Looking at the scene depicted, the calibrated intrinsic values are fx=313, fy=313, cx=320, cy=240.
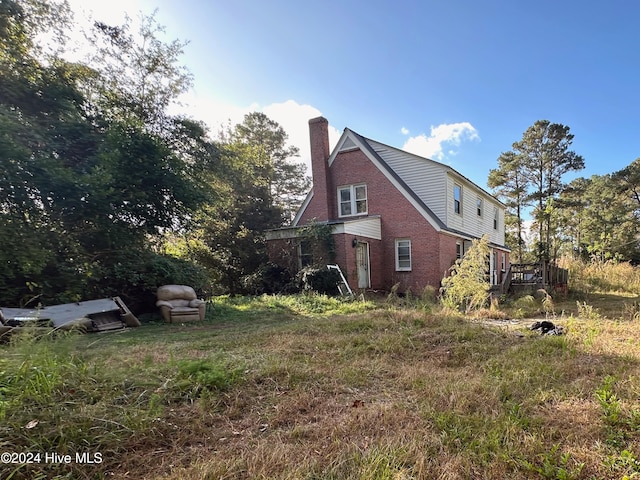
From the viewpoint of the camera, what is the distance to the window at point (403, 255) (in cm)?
1398

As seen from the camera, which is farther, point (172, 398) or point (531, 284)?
point (531, 284)

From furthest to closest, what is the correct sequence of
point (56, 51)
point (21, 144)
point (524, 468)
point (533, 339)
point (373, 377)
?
1. point (56, 51)
2. point (21, 144)
3. point (533, 339)
4. point (373, 377)
5. point (524, 468)

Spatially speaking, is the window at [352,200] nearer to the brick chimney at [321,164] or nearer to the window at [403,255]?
the brick chimney at [321,164]

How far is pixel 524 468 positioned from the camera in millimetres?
1819

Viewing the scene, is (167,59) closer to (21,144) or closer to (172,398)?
(21,144)

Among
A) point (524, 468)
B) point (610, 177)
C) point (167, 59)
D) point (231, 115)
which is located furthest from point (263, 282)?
point (610, 177)

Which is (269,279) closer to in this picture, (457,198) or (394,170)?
(394,170)

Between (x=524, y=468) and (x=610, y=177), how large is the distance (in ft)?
118

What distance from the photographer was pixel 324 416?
245 centimetres

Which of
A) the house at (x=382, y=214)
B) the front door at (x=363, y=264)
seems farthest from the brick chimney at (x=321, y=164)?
the front door at (x=363, y=264)

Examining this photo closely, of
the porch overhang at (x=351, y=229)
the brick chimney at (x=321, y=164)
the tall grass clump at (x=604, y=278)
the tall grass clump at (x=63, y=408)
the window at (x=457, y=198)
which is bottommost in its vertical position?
the tall grass clump at (x=604, y=278)

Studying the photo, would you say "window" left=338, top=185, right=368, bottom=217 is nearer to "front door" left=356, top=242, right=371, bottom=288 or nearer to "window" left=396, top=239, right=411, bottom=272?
"front door" left=356, top=242, right=371, bottom=288

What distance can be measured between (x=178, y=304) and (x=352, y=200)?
31.0ft

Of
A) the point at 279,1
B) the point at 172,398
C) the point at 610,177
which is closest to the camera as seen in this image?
the point at 172,398
